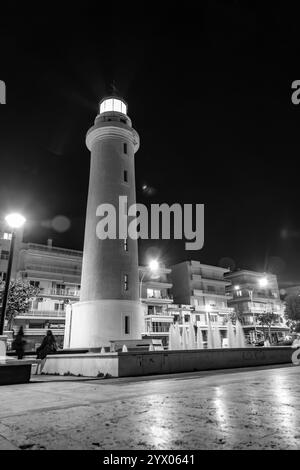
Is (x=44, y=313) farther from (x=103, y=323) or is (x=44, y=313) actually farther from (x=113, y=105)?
(x=113, y=105)

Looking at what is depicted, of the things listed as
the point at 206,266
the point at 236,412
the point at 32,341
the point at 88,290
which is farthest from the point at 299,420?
the point at 206,266

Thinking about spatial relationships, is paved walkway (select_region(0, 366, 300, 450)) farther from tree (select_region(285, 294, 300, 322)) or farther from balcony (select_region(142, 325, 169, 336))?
tree (select_region(285, 294, 300, 322))

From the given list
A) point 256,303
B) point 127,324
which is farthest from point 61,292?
point 256,303

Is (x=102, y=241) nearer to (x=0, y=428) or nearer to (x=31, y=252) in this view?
(x=0, y=428)

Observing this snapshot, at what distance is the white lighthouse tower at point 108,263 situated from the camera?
20.4m

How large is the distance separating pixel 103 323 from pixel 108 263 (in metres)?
4.08

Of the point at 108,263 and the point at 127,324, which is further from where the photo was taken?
the point at 108,263

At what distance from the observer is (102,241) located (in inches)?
874

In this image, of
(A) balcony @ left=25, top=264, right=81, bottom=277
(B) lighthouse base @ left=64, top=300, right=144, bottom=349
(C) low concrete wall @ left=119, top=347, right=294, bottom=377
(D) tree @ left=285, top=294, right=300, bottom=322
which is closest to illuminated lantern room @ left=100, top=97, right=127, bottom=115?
(B) lighthouse base @ left=64, top=300, right=144, bottom=349

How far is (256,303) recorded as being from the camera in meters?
60.9

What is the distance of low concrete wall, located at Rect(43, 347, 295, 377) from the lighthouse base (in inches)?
237

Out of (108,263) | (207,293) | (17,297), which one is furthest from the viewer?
(207,293)

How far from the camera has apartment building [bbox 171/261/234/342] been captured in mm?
50328
